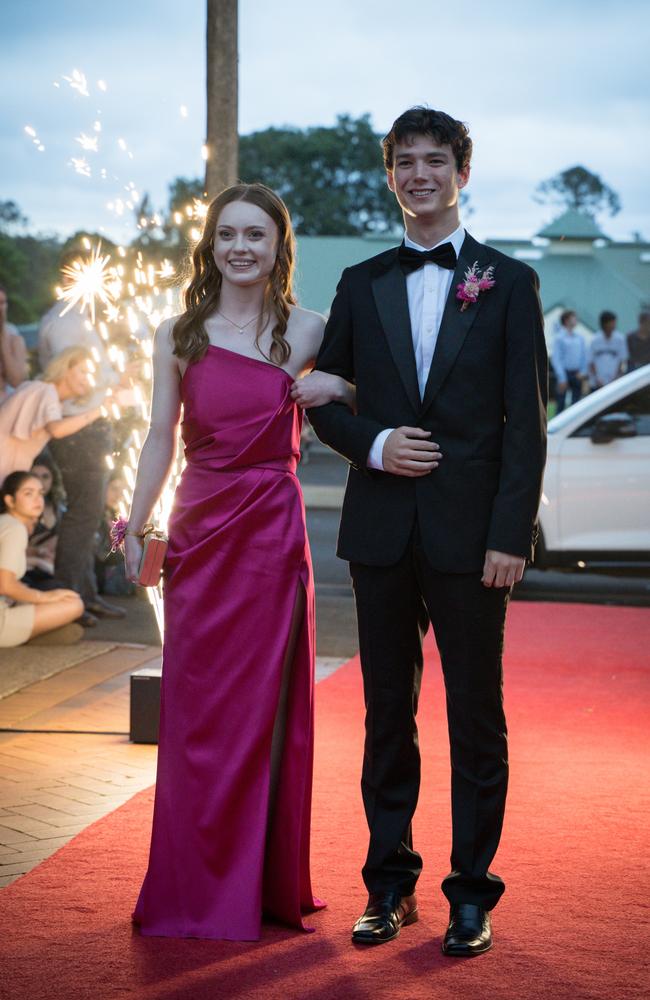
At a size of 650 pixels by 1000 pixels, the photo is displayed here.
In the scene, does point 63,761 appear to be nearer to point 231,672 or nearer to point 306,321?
point 231,672

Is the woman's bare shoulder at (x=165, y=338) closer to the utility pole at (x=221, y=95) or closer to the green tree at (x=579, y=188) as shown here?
the utility pole at (x=221, y=95)

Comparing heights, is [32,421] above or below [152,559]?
above

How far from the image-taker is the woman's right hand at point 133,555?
4.09 metres

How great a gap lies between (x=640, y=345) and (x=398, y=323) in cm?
1679

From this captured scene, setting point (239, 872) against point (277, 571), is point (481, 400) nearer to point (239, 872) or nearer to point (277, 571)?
point (277, 571)

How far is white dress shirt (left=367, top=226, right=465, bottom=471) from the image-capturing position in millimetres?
3785

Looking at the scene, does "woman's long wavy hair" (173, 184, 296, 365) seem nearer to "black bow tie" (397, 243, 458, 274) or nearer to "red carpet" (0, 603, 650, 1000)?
"black bow tie" (397, 243, 458, 274)

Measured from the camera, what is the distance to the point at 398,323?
3791 millimetres

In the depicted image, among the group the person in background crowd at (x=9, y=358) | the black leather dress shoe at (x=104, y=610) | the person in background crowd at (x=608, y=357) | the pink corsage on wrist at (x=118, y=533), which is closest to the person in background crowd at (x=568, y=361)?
the person in background crowd at (x=608, y=357)

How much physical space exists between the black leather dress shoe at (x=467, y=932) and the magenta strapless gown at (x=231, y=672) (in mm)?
433

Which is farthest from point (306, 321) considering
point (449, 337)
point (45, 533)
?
point (45, 533)

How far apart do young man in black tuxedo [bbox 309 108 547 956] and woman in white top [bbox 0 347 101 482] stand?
16.2 feet

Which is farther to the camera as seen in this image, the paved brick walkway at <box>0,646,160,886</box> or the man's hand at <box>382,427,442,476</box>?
the paved brick walkway at <box>0,646,160,886</box>

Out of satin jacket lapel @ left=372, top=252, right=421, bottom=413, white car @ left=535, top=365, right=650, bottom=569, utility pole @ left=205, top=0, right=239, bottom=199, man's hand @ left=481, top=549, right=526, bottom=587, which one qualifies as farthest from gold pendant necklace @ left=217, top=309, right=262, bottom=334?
white car @ left=535, top=365, right=650, bottom=569
